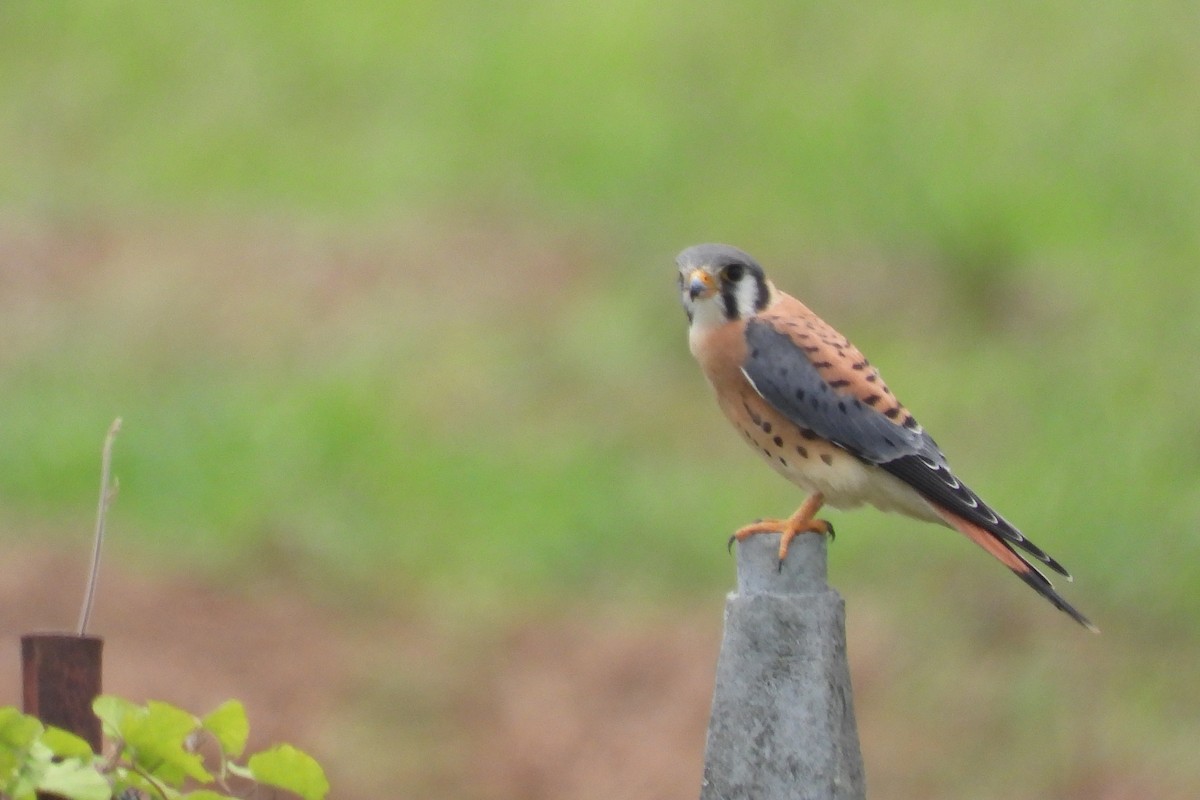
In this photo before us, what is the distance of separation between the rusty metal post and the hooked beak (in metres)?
1.64

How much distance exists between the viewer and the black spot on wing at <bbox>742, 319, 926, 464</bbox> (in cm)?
376

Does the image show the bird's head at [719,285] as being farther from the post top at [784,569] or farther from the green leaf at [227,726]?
the green leaf at [227,726]

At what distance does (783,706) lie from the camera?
9.40 ft

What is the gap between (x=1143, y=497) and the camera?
24.2ft

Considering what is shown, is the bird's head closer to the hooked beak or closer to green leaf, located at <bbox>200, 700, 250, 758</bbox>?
the hooked beak

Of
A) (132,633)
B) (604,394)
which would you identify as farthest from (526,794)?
(604,394)

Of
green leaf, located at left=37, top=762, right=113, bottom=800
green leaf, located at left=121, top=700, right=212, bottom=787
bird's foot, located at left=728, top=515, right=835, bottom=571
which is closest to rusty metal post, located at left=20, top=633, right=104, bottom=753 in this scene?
green leaf, located at left=121, top=700, right=212, bottom=787

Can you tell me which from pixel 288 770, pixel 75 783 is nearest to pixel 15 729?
pixel 75 783

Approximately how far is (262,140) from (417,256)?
1951mm


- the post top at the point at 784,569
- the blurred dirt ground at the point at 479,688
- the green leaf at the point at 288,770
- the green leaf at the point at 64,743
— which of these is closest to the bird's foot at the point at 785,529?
the post top at the point at 784,569

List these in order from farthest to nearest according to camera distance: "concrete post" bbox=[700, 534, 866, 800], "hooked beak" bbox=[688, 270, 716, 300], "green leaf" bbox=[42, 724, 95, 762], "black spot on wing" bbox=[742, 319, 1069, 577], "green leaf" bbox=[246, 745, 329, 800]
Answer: "hooked beak" bbox=[688, 270, 716, 300]
"black spot on wing" bbox=[742, 319, 1069, 577]
"concrete post" bbox=[700, 534, 866, 800]
"green leaf" bbox=[246, 745, 329, 800]
"green leaf" bbox=[42, 724, 95, 762]

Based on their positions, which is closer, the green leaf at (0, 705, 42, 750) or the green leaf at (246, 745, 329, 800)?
the green leaf at (0, 705, 42, 750)

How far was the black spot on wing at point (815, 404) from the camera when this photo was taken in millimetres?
3764

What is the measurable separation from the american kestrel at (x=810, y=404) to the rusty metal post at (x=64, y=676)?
1.56m
